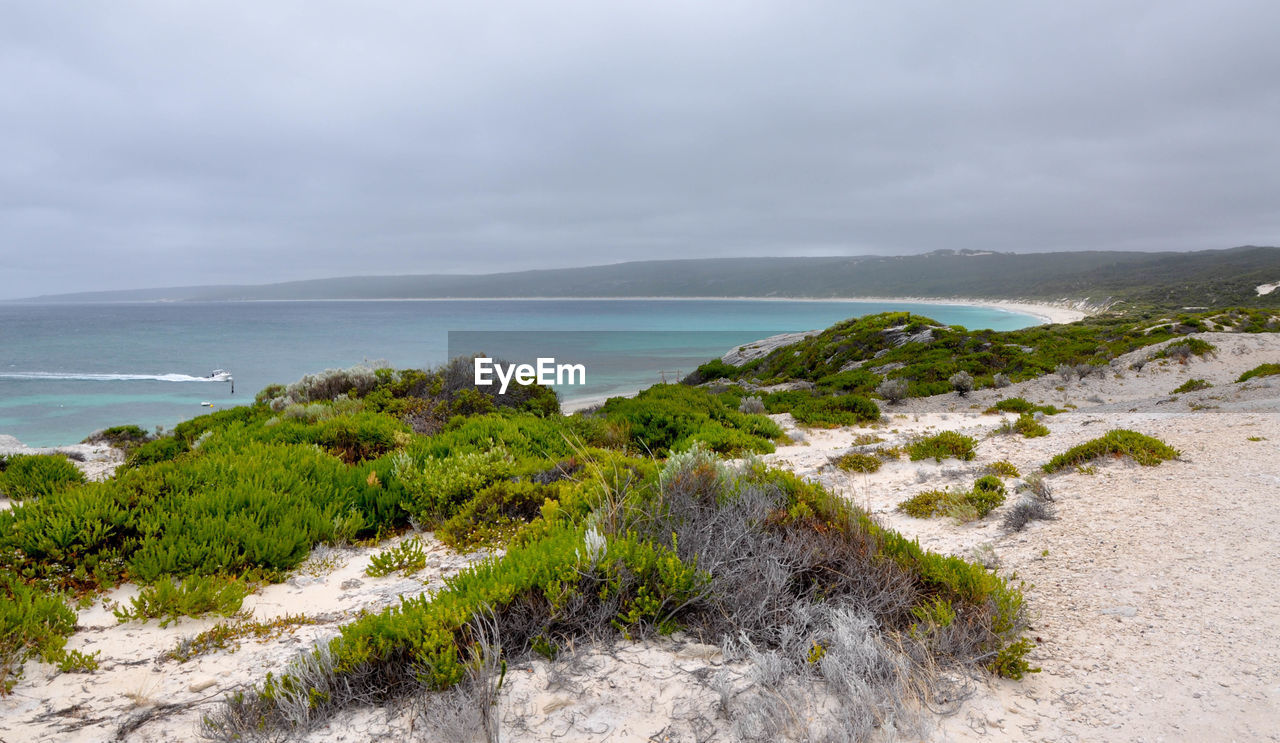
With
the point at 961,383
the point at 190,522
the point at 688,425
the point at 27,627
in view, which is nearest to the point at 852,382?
the point at 961,383

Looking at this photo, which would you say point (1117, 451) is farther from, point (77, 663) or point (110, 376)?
point (110, 376)

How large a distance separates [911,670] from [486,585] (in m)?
2.40

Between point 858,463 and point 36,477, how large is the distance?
10771mm

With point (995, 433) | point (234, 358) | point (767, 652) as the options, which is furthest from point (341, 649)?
point (234, 358)

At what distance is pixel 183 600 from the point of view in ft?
12.4

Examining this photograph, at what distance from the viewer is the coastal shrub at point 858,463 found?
7.99m

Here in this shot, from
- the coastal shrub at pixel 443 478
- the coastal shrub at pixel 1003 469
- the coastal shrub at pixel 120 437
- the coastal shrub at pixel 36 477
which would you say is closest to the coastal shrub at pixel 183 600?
the coastal shrub at pixel 443 478

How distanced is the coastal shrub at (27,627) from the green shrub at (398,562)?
176 cm

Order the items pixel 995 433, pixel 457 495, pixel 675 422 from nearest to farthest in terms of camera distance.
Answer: pixel 457 495
pixel 995 433
pixel 675 422

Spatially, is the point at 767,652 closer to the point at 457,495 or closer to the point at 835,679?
the point at 835,679

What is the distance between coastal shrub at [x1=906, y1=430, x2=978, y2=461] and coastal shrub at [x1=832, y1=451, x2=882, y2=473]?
591 mm

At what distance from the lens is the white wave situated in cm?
3572

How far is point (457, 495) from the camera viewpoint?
595cm

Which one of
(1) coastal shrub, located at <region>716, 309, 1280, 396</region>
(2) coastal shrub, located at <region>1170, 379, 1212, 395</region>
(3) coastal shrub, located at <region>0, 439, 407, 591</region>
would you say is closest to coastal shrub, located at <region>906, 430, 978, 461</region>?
(3) coastal shrub, located at <region>0, 439, 407, 591</region>
